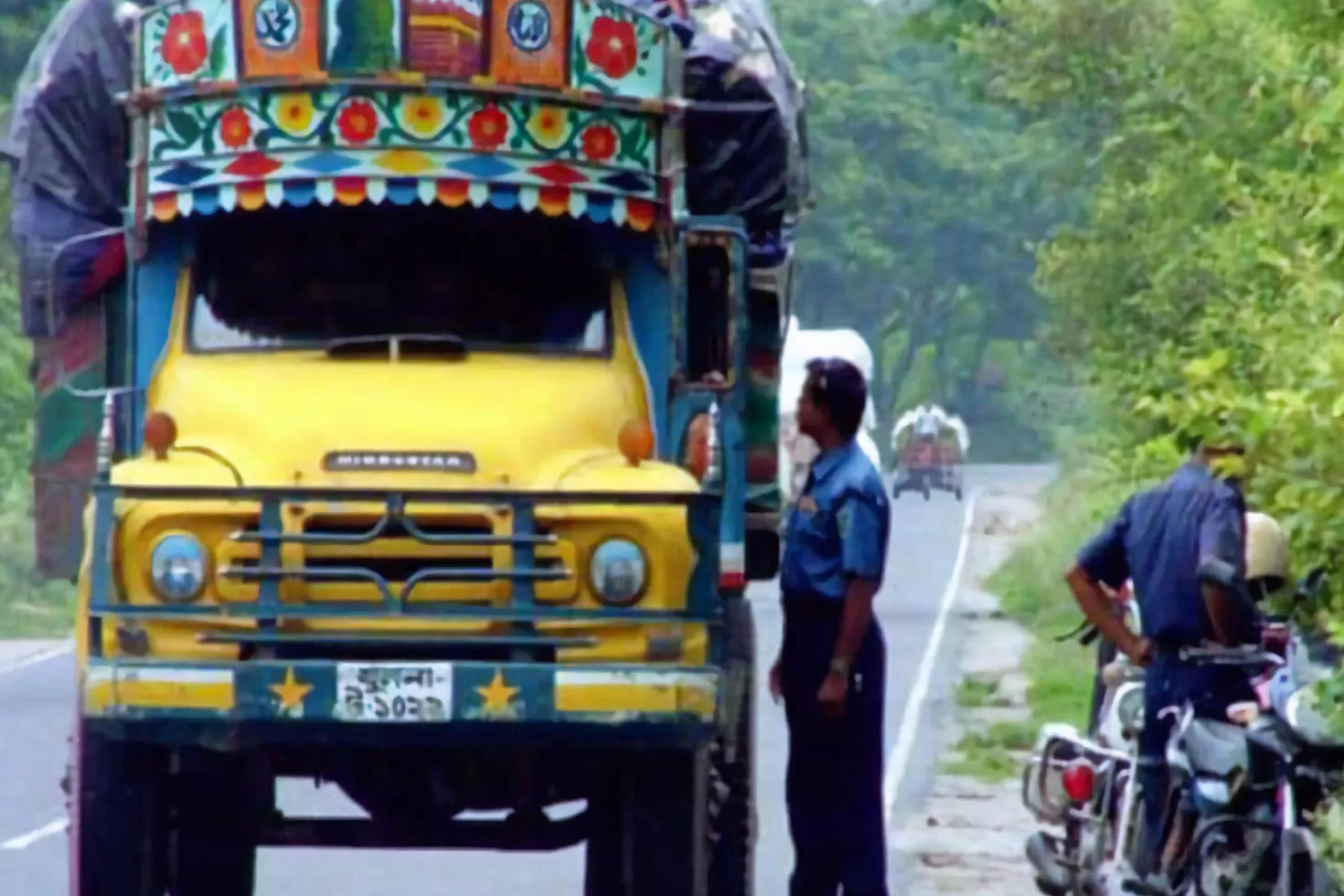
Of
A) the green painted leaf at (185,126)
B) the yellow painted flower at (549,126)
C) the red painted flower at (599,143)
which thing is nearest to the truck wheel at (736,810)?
the red painted flower at (599,143)

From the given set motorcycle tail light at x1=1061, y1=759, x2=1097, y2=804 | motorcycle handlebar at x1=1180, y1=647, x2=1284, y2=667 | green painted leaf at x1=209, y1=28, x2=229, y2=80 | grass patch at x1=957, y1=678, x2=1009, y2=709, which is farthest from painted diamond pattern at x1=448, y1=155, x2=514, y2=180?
grass patch at x1=957, y1=678, x2=1009, y2=709

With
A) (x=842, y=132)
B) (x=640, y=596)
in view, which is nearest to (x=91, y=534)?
(x=640, y=596)

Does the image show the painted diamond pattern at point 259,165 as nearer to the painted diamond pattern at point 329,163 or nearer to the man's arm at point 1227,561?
the painted diamond pattern at point 329,163

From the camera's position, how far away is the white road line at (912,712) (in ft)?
58.6

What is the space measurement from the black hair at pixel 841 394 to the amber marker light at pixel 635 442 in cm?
65

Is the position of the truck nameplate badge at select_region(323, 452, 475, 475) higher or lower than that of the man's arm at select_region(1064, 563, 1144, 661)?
higher

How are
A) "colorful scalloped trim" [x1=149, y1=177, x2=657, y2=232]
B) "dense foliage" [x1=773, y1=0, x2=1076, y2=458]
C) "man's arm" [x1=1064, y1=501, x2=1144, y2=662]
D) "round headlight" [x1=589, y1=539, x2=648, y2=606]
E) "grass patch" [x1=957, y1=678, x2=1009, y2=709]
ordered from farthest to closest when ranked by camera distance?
"dense foliage" [x1=773, y1=0, x2=1076, y2=458], "grass patch" [x1=957, y1=678, x2=1009, y2=709], "man's arm" [x1=1064, y1=501, x2=1144, y2=662], "colorful scalloped trim" [x1=149, y1=177, x2=657, y2=232], "round headlight" [x1=589, y1=539, x2=648, y2=606]

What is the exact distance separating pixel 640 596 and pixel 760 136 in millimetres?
2522

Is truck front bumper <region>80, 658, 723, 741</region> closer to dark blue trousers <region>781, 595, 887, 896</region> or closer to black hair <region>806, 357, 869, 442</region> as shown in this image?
dark blue trousers <region>781, 595, 887, 896</region>

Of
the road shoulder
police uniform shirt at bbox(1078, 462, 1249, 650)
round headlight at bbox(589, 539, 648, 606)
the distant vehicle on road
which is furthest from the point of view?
the distant vehicle on road

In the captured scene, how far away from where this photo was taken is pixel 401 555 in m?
10.3

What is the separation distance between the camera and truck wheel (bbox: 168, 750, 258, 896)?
1118 cm

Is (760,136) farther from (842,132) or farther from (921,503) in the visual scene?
(842,132)

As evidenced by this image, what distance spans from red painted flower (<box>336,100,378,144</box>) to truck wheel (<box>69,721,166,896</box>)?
1956 millimetres
